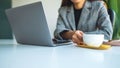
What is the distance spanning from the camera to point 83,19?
150 cm

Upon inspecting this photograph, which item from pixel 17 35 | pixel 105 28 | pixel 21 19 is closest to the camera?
pixel 21 19

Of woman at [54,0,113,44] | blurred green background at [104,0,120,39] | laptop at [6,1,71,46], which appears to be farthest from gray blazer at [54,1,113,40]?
blurred green background at [104,0,120,39]

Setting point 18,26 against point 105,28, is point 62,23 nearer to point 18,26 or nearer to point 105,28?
point 105,28

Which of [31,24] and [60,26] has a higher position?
[31,24]

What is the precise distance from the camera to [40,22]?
835 mm

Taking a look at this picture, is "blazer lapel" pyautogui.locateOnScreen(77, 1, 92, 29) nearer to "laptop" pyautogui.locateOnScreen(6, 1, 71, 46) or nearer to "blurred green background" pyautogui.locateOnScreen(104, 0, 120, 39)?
"laptop" pyautogui.locateOnScreen(6, 1, 71, 46)

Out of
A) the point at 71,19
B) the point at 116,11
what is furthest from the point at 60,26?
the point at 116,11

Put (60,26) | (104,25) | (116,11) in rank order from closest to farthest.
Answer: (104,25)
(60,26)
(116,11)

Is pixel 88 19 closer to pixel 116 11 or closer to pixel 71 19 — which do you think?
pixel 71 19

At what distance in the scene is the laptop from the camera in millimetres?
828

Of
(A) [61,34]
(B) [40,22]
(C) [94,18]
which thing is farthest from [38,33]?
(C) [94,18]

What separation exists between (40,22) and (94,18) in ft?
2.37

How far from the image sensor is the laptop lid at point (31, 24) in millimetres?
828

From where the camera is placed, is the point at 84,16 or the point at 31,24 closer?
the point at 31,24
